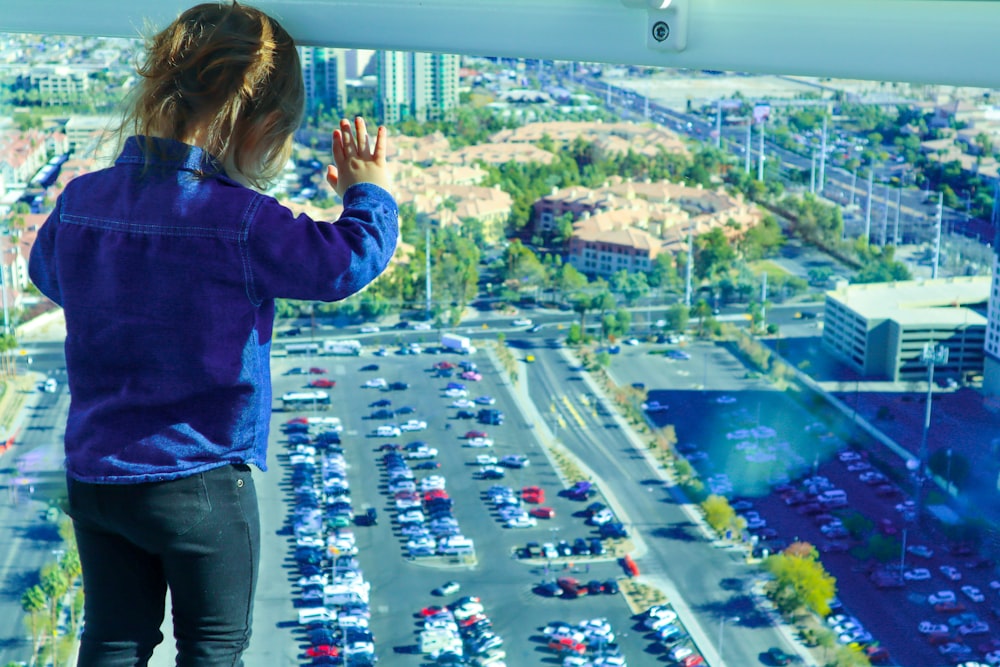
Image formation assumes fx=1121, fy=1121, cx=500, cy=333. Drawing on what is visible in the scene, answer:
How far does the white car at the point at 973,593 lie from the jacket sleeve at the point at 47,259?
210 cm

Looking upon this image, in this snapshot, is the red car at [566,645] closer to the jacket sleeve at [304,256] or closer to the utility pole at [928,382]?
the utility pole at [928,382]

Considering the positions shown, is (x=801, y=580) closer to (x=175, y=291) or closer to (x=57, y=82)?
(x=57, y=82)

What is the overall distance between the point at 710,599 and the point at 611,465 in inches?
22.5

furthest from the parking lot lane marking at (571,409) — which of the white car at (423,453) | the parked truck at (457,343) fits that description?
the white car at (423,453)

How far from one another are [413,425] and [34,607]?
1.15 metres

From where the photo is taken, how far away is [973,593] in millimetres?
2350

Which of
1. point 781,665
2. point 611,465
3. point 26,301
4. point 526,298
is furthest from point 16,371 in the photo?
point 781,665

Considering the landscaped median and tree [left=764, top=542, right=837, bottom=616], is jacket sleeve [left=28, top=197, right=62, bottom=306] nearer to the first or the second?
the landscaped median

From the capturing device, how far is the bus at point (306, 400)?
10.3 feet

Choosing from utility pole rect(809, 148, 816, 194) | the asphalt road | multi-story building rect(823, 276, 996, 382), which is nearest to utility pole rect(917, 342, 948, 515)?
multi-story building rect(823, 276, 996, 382)

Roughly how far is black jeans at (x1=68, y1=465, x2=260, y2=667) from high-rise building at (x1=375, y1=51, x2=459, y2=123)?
1603 mm

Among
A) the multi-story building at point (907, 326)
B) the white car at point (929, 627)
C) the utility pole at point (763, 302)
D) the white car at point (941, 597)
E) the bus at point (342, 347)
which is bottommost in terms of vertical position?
the white car at point (929, 627)

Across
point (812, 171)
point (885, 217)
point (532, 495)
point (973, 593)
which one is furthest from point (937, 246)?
point (532, 495)

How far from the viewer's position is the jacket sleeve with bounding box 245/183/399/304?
66cm
